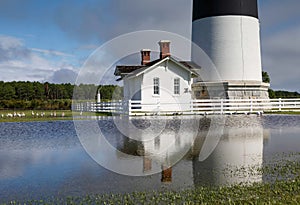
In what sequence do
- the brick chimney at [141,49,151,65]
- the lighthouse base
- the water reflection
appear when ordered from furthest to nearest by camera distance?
the brick chimney at [141,49,151,65], the lighthouse base, the water reflection

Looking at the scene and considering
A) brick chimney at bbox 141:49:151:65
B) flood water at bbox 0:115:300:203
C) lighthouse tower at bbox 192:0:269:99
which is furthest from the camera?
brick chimney at bbox 141:49:151:65

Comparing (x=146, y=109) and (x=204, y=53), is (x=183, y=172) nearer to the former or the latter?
(x=146, y=109)

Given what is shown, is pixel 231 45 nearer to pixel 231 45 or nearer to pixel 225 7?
pixel 231 45

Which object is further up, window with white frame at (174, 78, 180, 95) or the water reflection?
window with white frame at (174, 78, 180, 95)

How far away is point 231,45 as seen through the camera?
26.9m

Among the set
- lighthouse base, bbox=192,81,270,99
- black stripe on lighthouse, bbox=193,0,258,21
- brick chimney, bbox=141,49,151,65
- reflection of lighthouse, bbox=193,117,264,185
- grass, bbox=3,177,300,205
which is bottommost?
grass, bbox=3,177,300,205

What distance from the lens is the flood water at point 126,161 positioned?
221 inches

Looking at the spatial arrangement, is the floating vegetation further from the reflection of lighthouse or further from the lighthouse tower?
the lighthouse tower

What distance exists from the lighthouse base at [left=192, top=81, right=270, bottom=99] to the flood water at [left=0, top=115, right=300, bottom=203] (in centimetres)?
1519

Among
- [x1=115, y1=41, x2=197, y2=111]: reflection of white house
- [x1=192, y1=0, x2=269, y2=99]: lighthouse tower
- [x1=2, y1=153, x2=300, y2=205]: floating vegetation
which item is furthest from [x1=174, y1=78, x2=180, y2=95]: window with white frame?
[x1=2, y1=153, x2=300, y2=205]: floating vegetation

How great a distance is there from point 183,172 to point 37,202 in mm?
2685

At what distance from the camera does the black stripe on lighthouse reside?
87.5ft

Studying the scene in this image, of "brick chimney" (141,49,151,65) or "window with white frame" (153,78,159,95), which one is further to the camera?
"brick chimney" (141,49,151,65)

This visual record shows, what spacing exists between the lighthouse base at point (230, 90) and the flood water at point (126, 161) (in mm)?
15191
